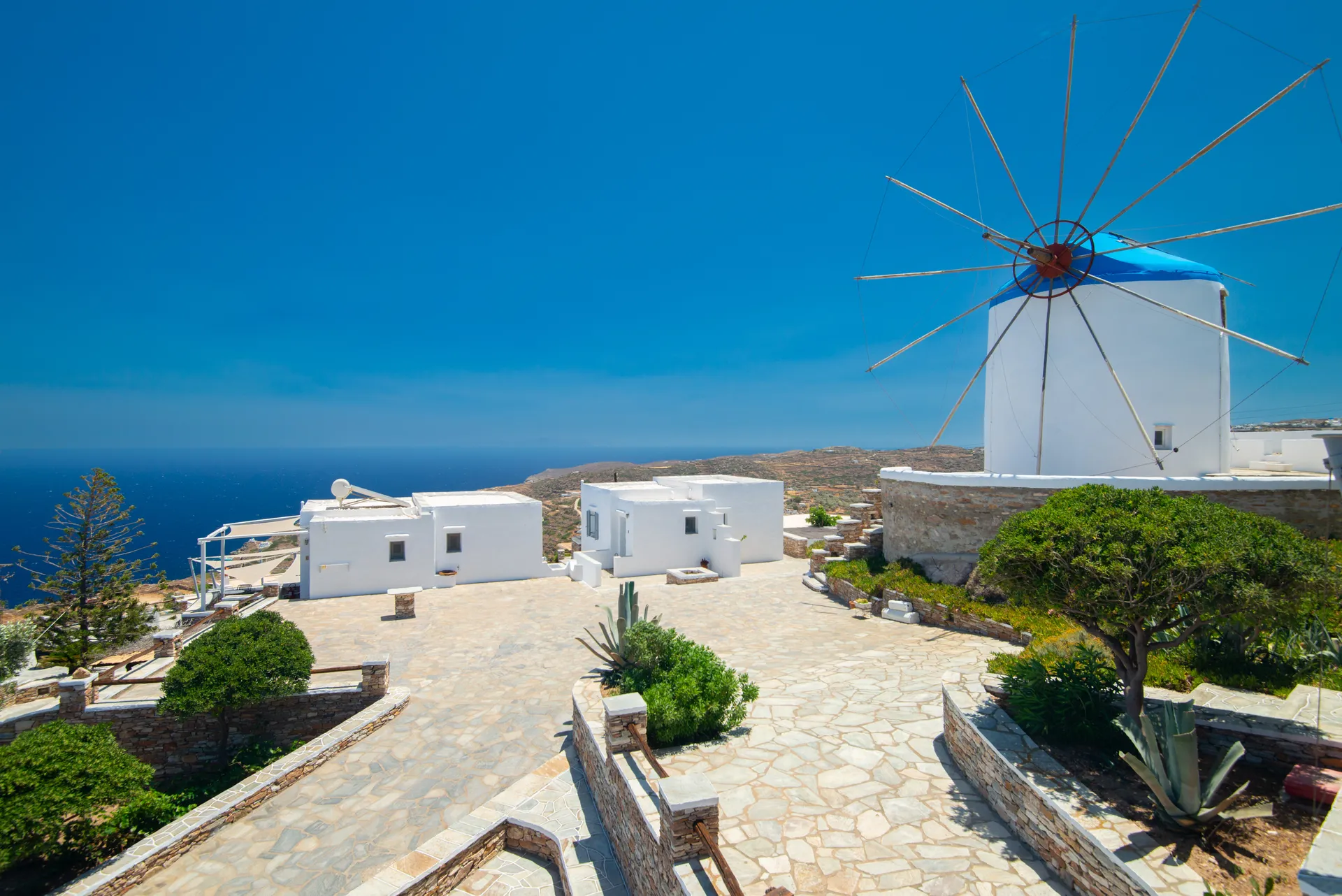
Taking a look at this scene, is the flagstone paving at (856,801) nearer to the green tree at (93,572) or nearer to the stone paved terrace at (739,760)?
the stone paved terrace at (739,760)

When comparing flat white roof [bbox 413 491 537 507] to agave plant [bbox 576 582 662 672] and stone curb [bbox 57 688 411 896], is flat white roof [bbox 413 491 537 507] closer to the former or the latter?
stone curb [bbox 57 688 411 896]

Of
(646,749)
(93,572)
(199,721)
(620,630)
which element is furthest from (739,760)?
(93,572)

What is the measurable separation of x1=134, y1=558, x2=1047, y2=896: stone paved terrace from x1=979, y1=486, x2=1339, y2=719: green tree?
1960mm

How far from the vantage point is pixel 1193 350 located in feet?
42.8

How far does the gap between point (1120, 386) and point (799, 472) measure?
1660 inches

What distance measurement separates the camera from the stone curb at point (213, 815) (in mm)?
7215

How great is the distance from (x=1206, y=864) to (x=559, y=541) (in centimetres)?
2747

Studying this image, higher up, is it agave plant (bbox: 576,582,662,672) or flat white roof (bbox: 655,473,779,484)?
flat white roof (bbox: 655,473,779,484)

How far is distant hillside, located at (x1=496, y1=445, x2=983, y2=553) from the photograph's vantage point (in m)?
36.1

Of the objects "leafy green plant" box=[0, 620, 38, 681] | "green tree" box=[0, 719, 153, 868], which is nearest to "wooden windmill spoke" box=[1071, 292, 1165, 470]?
"green tree" box=[0, 719, 153, 868]

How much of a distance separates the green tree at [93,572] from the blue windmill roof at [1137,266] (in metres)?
23.3

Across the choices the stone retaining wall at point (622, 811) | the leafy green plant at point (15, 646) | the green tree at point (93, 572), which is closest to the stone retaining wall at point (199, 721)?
the stone retaining wall at point (622, 811)

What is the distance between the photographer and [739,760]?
6.54m

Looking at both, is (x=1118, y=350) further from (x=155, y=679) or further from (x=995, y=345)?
(x=155, y=679)
